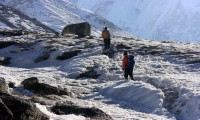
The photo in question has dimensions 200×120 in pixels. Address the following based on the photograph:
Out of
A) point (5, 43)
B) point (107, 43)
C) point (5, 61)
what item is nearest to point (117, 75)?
point (107, 43)

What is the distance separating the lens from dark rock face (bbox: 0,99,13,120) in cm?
1488

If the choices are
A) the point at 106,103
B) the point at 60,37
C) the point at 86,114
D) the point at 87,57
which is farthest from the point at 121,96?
the point at 60,37

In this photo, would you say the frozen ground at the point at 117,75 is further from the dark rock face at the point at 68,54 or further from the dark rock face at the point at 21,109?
the dark rock face at the point at 21,109

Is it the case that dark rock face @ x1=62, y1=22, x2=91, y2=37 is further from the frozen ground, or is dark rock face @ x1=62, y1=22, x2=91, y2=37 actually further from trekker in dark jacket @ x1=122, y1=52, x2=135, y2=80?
trekker in dark jacket @ x1=122, y1=52, x2=135, y2=80

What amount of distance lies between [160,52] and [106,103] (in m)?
17.8

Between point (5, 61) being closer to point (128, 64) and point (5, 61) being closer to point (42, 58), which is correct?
point (42, 58)

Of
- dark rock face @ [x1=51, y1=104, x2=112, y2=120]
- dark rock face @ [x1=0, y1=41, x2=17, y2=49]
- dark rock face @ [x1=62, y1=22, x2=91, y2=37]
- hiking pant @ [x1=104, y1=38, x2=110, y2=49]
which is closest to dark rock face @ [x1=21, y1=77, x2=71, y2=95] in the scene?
dark rock face @ [x1=51, y1=104, x2=112, y2=120]

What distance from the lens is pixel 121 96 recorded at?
89.4ft

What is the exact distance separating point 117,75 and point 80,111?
46.3 feet

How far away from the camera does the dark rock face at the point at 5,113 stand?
14.9 meters

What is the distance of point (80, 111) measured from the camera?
1991cm

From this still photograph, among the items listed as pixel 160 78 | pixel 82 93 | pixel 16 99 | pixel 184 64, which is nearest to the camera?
pixel 16 99

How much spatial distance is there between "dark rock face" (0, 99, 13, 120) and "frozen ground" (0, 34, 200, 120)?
3414 millimetres

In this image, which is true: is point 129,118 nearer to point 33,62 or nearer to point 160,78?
point 160,78
